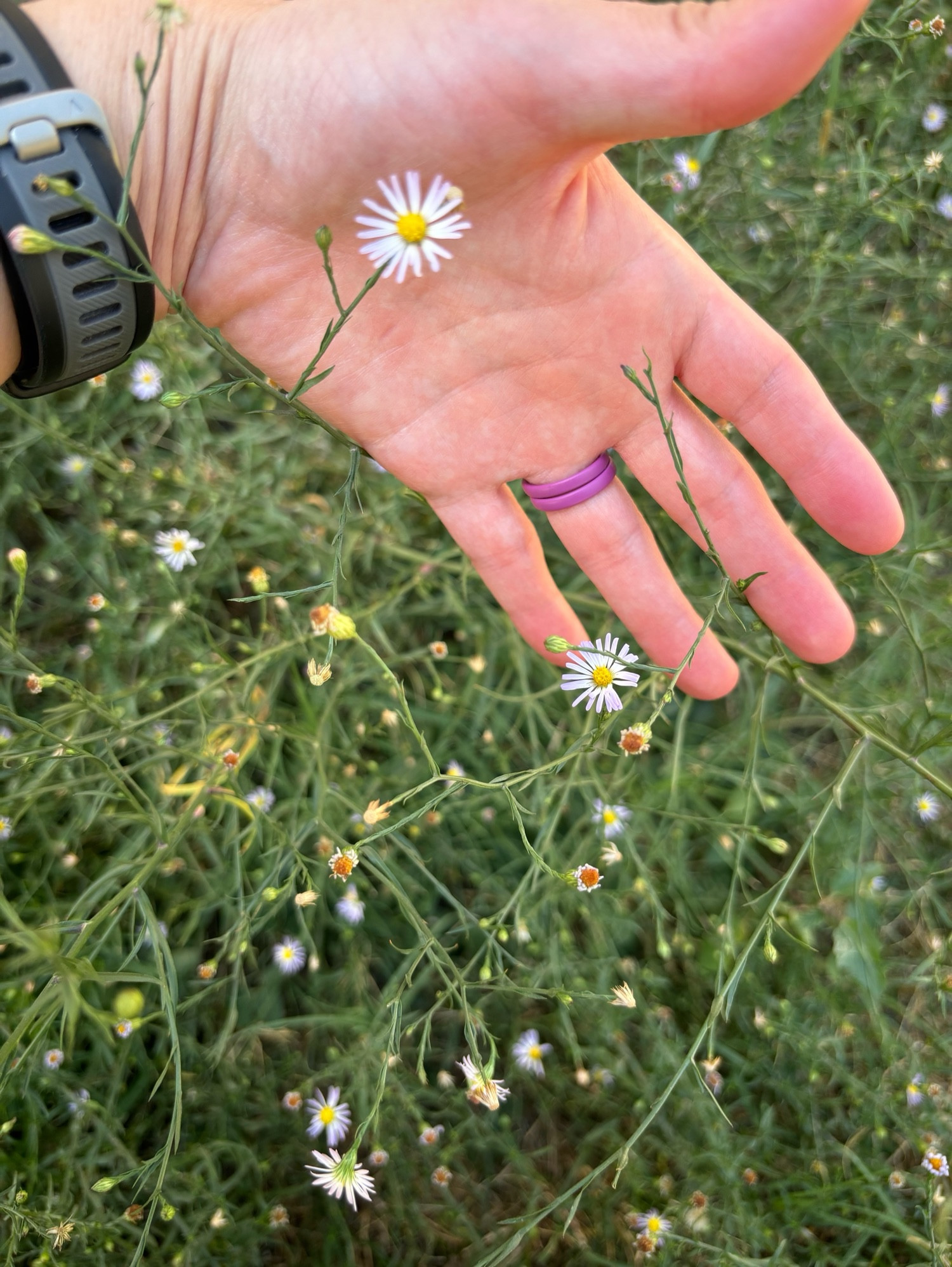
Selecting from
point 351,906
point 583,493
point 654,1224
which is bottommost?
point 654,1224

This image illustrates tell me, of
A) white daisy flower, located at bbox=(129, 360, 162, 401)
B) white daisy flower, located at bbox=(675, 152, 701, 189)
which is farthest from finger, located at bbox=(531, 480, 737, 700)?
white daisy flower, located at bbox=(129, 360, 162, 401)

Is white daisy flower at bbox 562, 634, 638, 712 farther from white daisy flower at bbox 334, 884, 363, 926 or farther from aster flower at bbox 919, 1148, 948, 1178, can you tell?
aster flower at bbox 919, 1148, 948, 1178

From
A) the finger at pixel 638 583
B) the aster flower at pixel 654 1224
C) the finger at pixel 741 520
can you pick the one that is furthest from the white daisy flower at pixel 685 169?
the aster flower at pixel 654 1224

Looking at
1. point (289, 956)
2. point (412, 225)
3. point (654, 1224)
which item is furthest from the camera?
point (289, 956)

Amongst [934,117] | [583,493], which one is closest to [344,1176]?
[583,493]

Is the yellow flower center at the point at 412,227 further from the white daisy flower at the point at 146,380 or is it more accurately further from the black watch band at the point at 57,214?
the white daisy flower at the point at 146,380

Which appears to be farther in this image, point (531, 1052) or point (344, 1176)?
point (531, 1052)

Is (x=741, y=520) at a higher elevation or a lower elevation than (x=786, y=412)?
lower

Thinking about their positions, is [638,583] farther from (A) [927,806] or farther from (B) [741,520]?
(A) [927,806]
